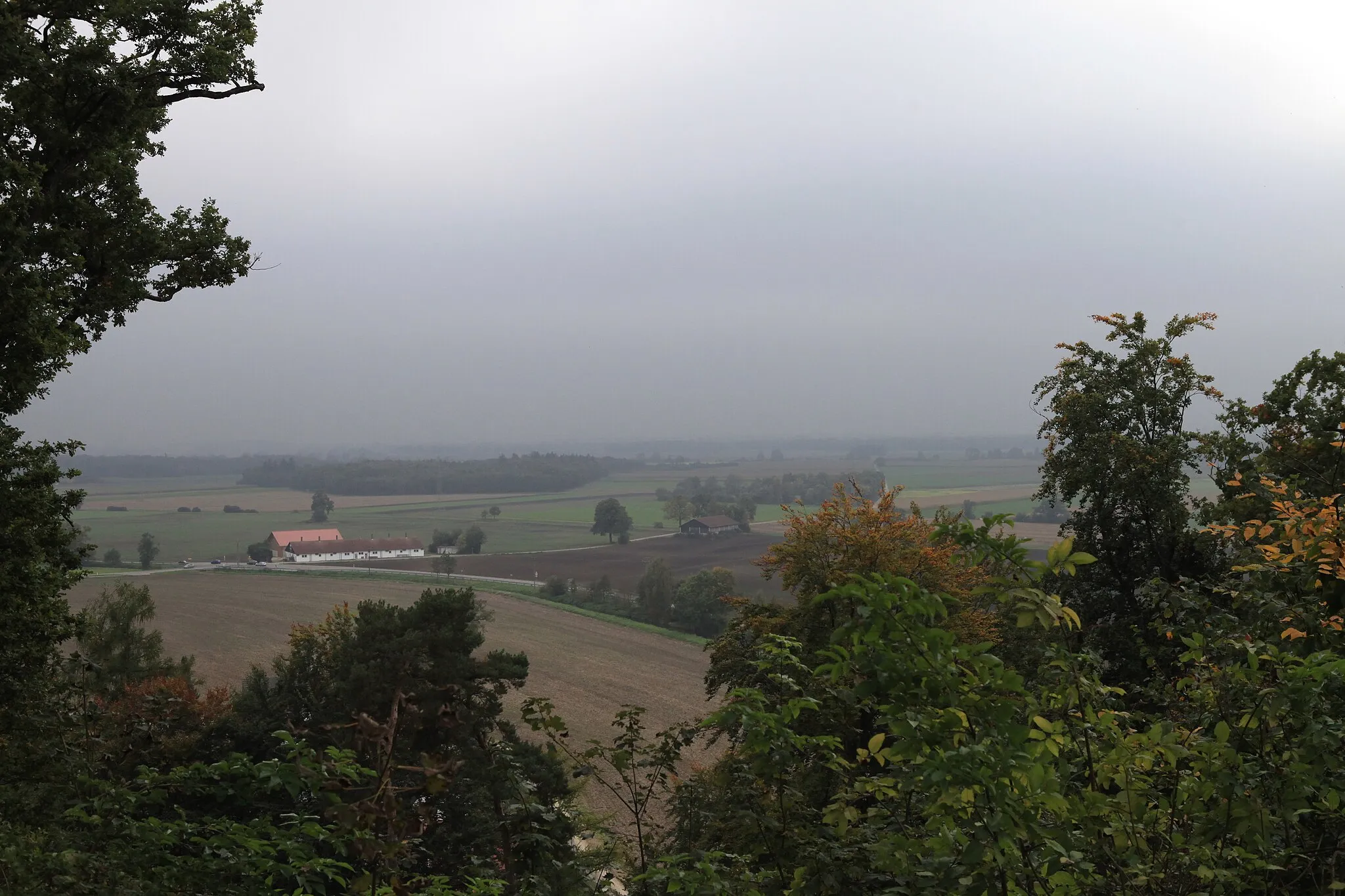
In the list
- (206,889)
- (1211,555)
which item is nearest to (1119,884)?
(206,889)

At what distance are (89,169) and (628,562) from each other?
219ft

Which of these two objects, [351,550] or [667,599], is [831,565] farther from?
[351,550]

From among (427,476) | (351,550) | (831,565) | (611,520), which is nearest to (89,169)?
(831,565)

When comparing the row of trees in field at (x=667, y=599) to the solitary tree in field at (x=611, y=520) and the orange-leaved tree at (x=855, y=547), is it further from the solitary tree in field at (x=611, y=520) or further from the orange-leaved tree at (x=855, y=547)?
the solitary tree in field at (x=611, y=520)

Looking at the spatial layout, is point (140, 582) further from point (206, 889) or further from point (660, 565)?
point (206, 889)

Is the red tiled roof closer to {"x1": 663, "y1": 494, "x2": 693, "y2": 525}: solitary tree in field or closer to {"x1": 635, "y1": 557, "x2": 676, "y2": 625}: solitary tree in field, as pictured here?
{"x1": 663, "y1": 494, "x2": 693, "y2": 525}: solitary tree in field

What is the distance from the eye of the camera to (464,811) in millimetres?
17328

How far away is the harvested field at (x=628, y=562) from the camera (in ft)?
218

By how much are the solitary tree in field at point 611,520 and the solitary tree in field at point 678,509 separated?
25.7ft

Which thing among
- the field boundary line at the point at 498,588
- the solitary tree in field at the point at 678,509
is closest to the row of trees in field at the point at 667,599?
the field boundary line at the point at 498,588

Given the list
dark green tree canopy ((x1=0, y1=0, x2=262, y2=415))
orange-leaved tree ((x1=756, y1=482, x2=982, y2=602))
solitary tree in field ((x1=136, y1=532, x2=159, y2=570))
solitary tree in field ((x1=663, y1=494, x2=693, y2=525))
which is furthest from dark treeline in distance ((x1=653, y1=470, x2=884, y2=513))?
dark green tree canopy ((x1=0, y1=0, x2=262, y2=415))

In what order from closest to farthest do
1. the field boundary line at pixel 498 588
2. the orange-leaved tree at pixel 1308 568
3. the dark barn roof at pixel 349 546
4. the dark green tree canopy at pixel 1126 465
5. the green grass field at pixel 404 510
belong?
1. the orange-leaved tree at pixel 1308 568
2. the dark green tree canopy at pixel 1126 465
3. the field boundary line at pixel 498 588
4. the dark barn roof at pixel 349 546
5. the green grass field at pixel 404 510

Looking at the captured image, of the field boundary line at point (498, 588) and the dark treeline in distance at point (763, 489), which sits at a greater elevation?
the dark treeline in distance at point (763, 489)

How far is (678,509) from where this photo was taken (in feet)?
339
